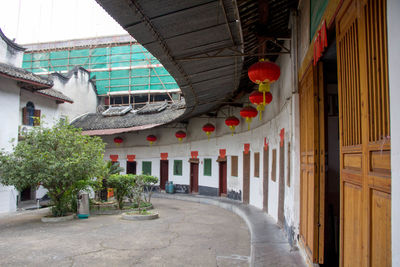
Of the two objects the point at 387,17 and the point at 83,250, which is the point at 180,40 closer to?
the point at 387,17

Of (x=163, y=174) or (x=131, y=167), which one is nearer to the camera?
(x=163, y=174)

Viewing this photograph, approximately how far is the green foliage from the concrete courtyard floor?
4.10ft

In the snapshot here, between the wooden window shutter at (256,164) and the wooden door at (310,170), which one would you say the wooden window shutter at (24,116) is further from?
the wooden door at (310,170)

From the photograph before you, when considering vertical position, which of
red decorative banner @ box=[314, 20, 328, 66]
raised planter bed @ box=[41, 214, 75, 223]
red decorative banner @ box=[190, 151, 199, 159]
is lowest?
raised planter bed @ box=[41, 214, 75, 223]

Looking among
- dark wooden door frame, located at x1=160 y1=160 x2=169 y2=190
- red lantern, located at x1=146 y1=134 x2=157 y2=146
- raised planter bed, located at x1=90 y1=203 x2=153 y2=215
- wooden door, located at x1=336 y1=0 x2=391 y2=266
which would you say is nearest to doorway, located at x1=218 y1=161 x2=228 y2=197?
raised planter bed, located at x1=90 y1=203 x2=153 y2=215

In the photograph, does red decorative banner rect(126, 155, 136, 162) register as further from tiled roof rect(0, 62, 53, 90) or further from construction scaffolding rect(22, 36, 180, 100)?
tiled roof rect(0, 62, 53, 90)

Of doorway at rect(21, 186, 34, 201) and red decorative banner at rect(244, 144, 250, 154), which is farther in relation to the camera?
doorway at rect(21, 186, 34, 201)

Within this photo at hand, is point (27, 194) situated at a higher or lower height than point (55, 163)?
lower

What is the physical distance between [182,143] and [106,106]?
9127 mm

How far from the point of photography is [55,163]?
34.4 ft

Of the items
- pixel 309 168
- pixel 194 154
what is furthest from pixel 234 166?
pixel 309 168

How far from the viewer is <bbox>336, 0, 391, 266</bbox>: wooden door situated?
2.10 metres

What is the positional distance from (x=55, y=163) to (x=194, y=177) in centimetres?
926

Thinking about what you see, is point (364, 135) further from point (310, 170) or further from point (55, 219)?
point (55, 219)
